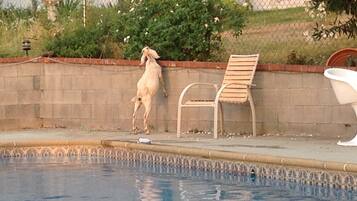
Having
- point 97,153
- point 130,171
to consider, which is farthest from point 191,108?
point 130,171

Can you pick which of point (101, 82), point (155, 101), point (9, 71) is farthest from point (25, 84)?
point (155, 101)

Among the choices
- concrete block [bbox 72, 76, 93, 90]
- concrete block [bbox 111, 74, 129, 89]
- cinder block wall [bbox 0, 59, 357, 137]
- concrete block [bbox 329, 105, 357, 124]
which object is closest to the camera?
concrete block [bbox 329, 105, 357, 124]

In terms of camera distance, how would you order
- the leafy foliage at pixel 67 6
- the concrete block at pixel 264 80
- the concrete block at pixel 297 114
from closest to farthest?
1. the concrete block at pixel 297 114
2. the concrete block at pixel 264 80
3. the leafy foliage at pixel 67 6

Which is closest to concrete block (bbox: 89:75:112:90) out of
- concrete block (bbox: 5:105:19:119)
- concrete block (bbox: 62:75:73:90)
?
concrete block (bbox: 62:75:73:90)

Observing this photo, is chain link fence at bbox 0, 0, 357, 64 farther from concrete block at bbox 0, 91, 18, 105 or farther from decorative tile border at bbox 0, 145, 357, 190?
decorative tile border at bbox 0, 145, 357, 190

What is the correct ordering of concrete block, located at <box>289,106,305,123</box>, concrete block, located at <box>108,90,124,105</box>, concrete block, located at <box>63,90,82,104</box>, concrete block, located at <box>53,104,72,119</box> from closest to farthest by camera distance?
concrete block, located at <box>289,106,305,123</box>
concrete block, located at <box>108,90,124,105</box>
concrete block, located at <box>63,90,82,104</box>
concrete block, located at <box>53,104,72,119</box>

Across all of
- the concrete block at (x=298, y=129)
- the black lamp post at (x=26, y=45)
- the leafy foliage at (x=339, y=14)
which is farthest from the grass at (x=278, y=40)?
the concrete block at (x=298, y=129)

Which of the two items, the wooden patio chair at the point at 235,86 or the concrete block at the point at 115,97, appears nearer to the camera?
the wooden patio chair at the point at 235,86

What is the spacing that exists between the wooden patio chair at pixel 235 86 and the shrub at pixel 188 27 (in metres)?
1.09

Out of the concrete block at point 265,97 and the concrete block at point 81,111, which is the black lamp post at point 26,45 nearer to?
the concrete block at point 81,111

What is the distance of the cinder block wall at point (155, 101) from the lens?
10250 mm

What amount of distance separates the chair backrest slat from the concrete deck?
488 millimetres

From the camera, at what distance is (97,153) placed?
1046 centimetres

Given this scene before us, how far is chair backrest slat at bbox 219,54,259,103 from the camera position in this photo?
10461mm
